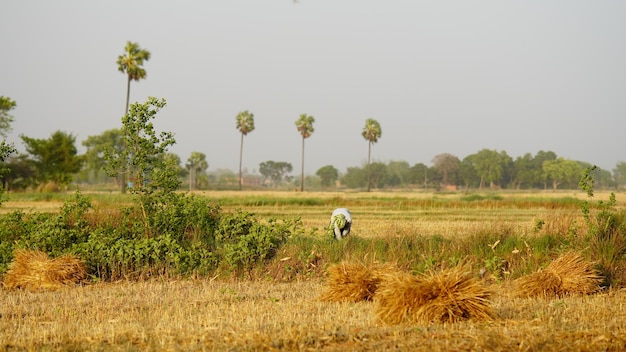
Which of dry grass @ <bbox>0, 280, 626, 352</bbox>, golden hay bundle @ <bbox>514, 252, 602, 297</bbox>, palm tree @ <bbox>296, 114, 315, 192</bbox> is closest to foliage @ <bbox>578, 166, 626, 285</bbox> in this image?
golden hay bundle @ <bbox>514, 252, 602, 297</bbox>

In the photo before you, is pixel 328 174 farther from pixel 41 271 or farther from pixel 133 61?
pixel 41 271

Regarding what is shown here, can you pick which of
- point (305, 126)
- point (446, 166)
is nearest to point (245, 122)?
point (305, 126)

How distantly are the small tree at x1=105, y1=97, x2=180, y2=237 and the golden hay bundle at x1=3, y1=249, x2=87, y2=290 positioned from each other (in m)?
2.16

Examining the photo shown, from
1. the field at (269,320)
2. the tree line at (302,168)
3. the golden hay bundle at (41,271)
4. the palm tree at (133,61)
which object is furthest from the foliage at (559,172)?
the golden hay bundle at (41,271)

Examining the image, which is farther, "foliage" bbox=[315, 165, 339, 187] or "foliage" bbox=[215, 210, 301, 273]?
"foliage" bbox=[315, 165, 339, 187]

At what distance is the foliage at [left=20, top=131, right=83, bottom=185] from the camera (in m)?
67.5

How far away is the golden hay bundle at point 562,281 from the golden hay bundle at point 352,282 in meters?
2.58

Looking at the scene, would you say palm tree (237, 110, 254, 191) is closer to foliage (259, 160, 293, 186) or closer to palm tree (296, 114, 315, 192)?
palm tree (296, 114, 315, 192)

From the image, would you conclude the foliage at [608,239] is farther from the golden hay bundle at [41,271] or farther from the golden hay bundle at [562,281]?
the golden hay bundle at [41,271]

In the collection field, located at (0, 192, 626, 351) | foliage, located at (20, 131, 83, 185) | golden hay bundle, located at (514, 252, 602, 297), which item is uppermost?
foliage, located at (20, 131, 83, 185)

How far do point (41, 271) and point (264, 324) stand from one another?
6504 millimetres

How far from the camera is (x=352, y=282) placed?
37.3ft

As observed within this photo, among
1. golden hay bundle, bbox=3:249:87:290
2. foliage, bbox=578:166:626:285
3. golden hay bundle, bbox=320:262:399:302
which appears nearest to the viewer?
golden hay bundle, bbox=320:262:399:302

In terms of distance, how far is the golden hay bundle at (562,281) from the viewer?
39.2 feet
